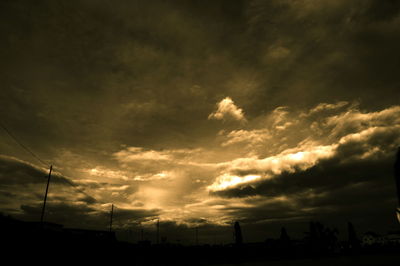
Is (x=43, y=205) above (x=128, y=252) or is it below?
above

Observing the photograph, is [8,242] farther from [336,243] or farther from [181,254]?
[336,243]

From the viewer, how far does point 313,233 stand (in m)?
102

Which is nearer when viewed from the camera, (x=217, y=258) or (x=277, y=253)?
(x=217, y=258)

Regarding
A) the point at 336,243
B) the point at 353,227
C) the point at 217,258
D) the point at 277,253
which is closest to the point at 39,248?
the point at 217,258

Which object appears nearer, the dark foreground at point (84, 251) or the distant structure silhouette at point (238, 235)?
the dark foreground at point (84, 251)

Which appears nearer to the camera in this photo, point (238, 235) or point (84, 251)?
point (84, 251)

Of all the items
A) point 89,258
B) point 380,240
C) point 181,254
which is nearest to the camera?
point 89,258

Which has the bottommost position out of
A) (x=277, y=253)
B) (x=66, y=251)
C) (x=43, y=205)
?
(x=277, y=253)

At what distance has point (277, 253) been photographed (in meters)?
79.5

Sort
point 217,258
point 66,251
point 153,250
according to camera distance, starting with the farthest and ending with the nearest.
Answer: point 217,258 < point 153,250 < point 66,251

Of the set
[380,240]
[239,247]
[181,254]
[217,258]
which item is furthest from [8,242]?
[380,240]

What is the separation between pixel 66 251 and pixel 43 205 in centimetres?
1281

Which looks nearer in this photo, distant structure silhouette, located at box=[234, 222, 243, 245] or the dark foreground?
the dark foreground

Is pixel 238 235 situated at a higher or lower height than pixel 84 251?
higher
